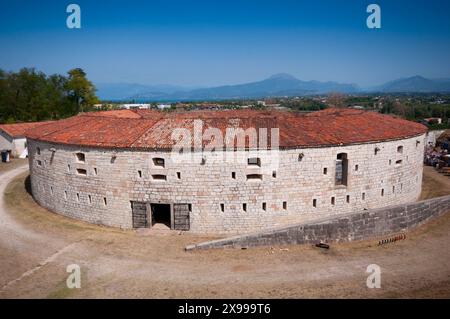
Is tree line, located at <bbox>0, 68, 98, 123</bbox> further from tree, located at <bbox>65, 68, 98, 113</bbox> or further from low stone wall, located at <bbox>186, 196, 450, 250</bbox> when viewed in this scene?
low stone wall, located at <bbox>186, 196, 450, 250</bbox>

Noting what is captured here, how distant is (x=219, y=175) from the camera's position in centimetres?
1933

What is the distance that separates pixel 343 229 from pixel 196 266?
26.1 feet

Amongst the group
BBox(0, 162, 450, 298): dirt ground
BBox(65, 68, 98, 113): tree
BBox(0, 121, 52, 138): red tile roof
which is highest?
BBox(65, 68, 98, 113): tree

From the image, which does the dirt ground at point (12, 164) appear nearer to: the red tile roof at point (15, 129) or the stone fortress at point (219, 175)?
the red tile roof at point (15, 129)

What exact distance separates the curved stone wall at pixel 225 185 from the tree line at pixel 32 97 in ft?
133

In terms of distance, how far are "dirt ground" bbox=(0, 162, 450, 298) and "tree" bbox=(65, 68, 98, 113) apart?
44628 millimetres

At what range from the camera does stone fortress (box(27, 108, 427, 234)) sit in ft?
63.8

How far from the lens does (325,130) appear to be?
2189 cm

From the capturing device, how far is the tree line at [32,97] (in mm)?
57594

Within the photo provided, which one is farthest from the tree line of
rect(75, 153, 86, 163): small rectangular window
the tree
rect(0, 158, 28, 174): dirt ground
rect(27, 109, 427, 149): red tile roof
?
rect(75, 153, 86, 163): small rectangular window

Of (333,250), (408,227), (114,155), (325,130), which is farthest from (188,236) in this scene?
(408,227)

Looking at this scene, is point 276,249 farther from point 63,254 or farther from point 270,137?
point 63,254

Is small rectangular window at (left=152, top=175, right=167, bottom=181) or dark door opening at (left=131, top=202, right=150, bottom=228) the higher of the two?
small rectangular window at (left=152, top=175, right=167, bottom=181)
